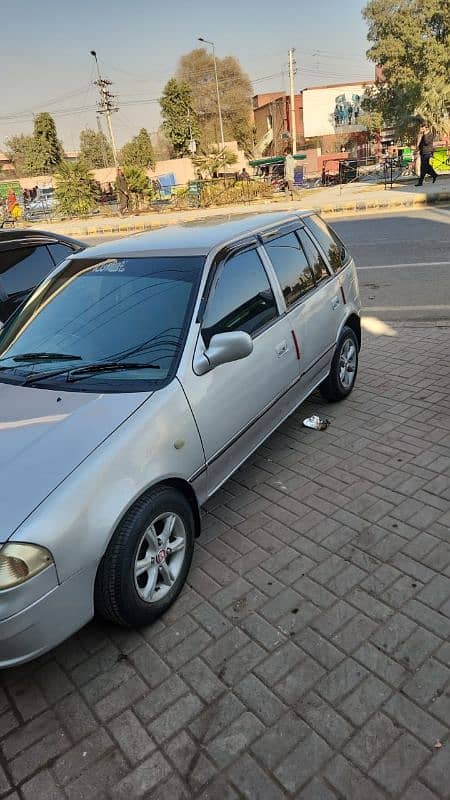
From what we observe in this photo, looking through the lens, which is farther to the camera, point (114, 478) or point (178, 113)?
point (178, 113)

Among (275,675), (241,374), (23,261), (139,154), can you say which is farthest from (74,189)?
(275,675)

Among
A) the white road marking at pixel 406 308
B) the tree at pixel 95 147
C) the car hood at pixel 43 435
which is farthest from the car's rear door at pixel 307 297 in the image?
the tree at pixel 95 147

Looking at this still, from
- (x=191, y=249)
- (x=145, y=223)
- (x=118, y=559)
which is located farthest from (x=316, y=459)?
(x=145, y=223)

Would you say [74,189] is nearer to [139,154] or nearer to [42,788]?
[139,154]

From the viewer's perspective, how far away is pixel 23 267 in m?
5.56

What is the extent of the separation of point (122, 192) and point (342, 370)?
2410 cm

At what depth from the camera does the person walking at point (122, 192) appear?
25.7m

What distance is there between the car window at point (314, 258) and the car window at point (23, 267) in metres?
2.90

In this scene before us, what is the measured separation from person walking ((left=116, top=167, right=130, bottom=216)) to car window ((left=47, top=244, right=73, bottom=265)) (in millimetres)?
21628

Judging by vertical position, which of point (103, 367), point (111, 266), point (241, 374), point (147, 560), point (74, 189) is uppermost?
point (74, 189)

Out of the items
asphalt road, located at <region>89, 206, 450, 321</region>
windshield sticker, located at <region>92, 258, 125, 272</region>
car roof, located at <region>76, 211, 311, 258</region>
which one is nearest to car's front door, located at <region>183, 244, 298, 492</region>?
car roof, located at <region>76, 211, 311, 258</region>

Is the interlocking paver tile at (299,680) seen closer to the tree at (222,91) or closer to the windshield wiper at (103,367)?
the windshield wiper at (103,367)

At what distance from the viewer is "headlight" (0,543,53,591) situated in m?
1.95

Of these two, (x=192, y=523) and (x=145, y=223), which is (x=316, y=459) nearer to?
(x=192, y=523)
